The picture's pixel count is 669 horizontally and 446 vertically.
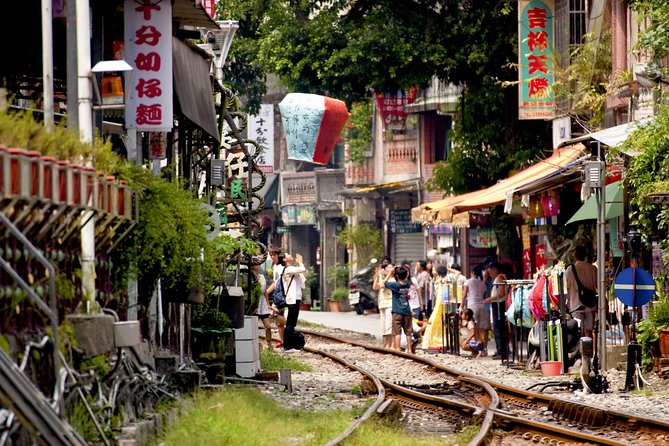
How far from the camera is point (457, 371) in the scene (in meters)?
22.2

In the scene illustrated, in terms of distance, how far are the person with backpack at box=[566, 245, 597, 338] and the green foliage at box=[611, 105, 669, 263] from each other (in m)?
1.34

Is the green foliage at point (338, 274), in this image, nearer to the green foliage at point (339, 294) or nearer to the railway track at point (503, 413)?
the green foliage at point (339, 294)

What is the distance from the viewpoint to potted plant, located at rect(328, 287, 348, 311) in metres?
52.4

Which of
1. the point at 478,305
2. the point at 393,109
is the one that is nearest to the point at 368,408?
the point at 478,305

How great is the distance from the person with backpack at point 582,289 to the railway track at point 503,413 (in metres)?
1.98

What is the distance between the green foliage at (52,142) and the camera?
8586mm

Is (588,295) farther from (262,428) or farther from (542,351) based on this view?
(262,428)

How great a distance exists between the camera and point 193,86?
1623 centimetres

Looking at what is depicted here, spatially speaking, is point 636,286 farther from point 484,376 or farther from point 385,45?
point 385,45

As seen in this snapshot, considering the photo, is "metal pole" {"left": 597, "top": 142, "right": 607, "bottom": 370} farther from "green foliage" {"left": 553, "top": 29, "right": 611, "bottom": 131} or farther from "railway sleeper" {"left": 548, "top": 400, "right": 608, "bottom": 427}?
"green foliage" {"left": 553, "top": 29, "right": 611, "bottom": 131}

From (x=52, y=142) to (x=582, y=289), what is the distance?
44.4 feet

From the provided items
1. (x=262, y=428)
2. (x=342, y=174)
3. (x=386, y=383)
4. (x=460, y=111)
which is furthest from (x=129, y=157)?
(x=342, y=174)

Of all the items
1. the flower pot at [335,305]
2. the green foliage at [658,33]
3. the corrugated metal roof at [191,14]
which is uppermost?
the green foliage at [658,33]

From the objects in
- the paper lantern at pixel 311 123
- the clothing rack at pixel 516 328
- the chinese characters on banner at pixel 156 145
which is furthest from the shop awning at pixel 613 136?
the paper lantern at pixel 311 123
